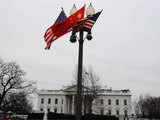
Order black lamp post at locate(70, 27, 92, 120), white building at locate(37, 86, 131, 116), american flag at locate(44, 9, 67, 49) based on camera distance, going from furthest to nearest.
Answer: white building at locate(37, 86, 131, 116) → american flag at locate(44, 9, 67, 49) → black lamp post at locate(70, 27, 92, 120)

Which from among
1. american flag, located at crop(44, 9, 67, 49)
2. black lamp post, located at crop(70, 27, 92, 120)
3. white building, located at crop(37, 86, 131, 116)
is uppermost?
american flag, located at crop(44, 9, 67, 49)

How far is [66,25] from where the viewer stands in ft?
35.3

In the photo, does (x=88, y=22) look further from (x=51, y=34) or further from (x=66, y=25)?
(x=51, y=34)

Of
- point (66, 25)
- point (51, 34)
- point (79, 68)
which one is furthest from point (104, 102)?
point (79, 68)

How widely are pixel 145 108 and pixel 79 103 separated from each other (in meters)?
77.4

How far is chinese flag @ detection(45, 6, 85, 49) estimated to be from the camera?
10527 millimetres

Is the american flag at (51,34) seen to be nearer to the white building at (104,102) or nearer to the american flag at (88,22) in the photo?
the american flag at (88,22)

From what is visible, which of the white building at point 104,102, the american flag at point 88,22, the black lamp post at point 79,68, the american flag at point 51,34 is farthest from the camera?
the white building at point 104,102

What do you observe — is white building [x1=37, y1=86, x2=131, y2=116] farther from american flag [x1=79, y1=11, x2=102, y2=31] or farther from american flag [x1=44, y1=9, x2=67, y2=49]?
american flag [x1=79, y1=11, x2=102, y2=31]

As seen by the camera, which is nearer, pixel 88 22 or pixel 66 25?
pixel 88 22

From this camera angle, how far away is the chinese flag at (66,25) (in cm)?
1053

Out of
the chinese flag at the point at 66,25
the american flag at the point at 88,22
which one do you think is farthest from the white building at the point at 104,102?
the american flag at the point at 88,22

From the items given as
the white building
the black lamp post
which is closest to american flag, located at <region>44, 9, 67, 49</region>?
the black lamp post

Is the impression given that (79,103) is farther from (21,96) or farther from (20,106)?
(20,106)
